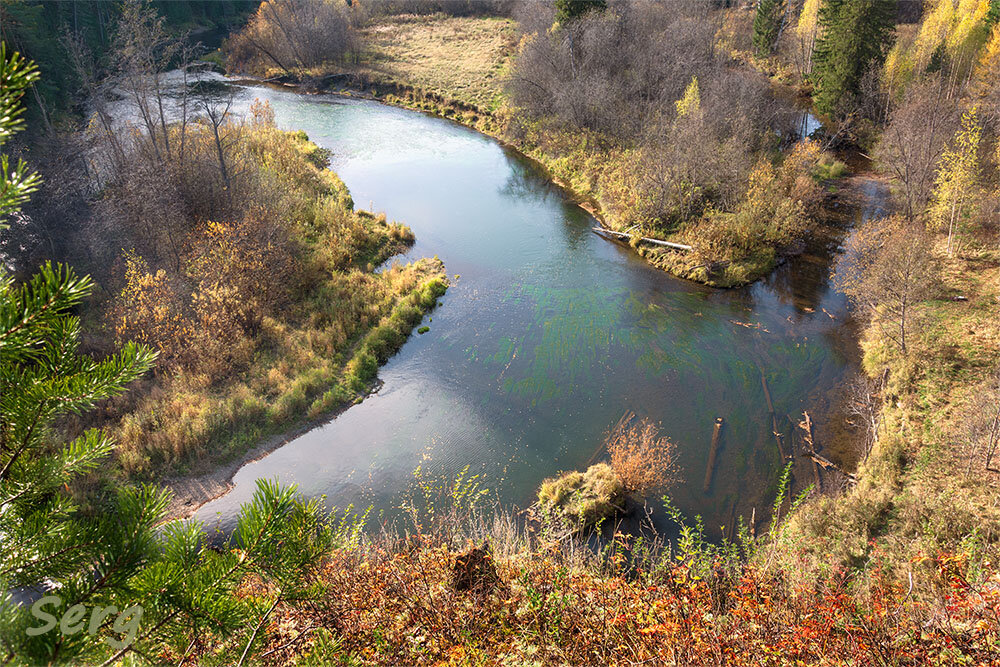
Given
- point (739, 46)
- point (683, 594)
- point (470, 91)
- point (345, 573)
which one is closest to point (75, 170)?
point (345, 573)

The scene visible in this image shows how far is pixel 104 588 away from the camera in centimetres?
208

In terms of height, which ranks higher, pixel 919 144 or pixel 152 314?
pixel 919 144

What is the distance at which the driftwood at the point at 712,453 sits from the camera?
14.1m

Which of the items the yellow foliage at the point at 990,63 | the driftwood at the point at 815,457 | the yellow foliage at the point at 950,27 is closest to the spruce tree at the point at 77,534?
the driftwood at the point at 815,457

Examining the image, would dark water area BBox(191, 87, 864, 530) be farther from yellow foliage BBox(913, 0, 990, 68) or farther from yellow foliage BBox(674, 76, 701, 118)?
yellow foliage BBox(913, 0, 990, 68)

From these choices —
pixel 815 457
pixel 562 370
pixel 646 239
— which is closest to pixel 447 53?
pixel 646 239

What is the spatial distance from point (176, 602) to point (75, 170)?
911 inches

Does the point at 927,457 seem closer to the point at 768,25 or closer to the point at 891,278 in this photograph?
the point at 891,278

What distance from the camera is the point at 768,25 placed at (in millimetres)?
45000

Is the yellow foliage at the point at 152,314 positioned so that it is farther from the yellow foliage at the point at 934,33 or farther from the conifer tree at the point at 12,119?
the yellow foliage at the point at 934,33

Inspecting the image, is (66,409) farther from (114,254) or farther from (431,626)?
(114,254)

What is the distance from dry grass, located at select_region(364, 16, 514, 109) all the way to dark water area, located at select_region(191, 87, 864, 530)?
20262 mm

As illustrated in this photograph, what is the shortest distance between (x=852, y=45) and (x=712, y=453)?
1161 inches

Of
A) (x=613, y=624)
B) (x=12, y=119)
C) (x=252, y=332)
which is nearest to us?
(x=12, y=119)
